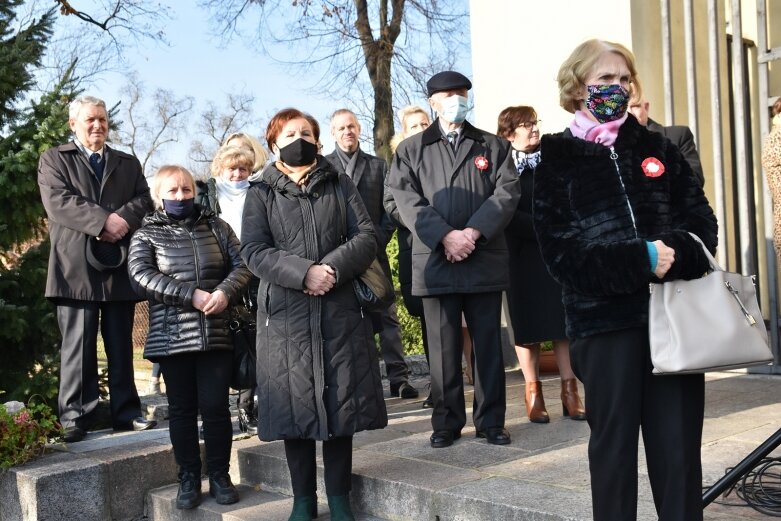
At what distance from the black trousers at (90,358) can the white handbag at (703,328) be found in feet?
13.0

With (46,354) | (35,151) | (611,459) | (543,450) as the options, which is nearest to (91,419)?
(46,354)

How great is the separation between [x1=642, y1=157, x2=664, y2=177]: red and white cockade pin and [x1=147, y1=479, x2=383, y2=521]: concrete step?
2259 millimetres

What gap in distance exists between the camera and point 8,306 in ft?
19.0

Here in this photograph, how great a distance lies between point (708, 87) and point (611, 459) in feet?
18.2

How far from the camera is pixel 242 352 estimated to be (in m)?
4.64

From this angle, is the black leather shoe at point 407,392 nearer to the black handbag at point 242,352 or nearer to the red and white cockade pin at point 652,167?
the black handbag at point 242,352

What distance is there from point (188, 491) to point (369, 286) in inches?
61.1

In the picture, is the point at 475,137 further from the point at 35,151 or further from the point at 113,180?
the point at 35,151

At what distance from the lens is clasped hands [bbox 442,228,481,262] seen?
15.1ft

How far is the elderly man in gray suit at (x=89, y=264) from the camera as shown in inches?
213

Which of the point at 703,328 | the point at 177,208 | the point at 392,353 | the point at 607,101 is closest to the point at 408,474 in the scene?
the point at 177,208

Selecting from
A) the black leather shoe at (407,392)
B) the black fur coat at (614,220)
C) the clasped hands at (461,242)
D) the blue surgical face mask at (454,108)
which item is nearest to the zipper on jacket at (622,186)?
the black fur coat at (614,220)

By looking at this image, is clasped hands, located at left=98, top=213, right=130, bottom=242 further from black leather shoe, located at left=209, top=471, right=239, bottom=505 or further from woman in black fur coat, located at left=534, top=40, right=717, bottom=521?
woman in black fur coat, located at left=534, top=40, right=717, bottom=521

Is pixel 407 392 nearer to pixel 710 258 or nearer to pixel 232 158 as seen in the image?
pixel 232 158
